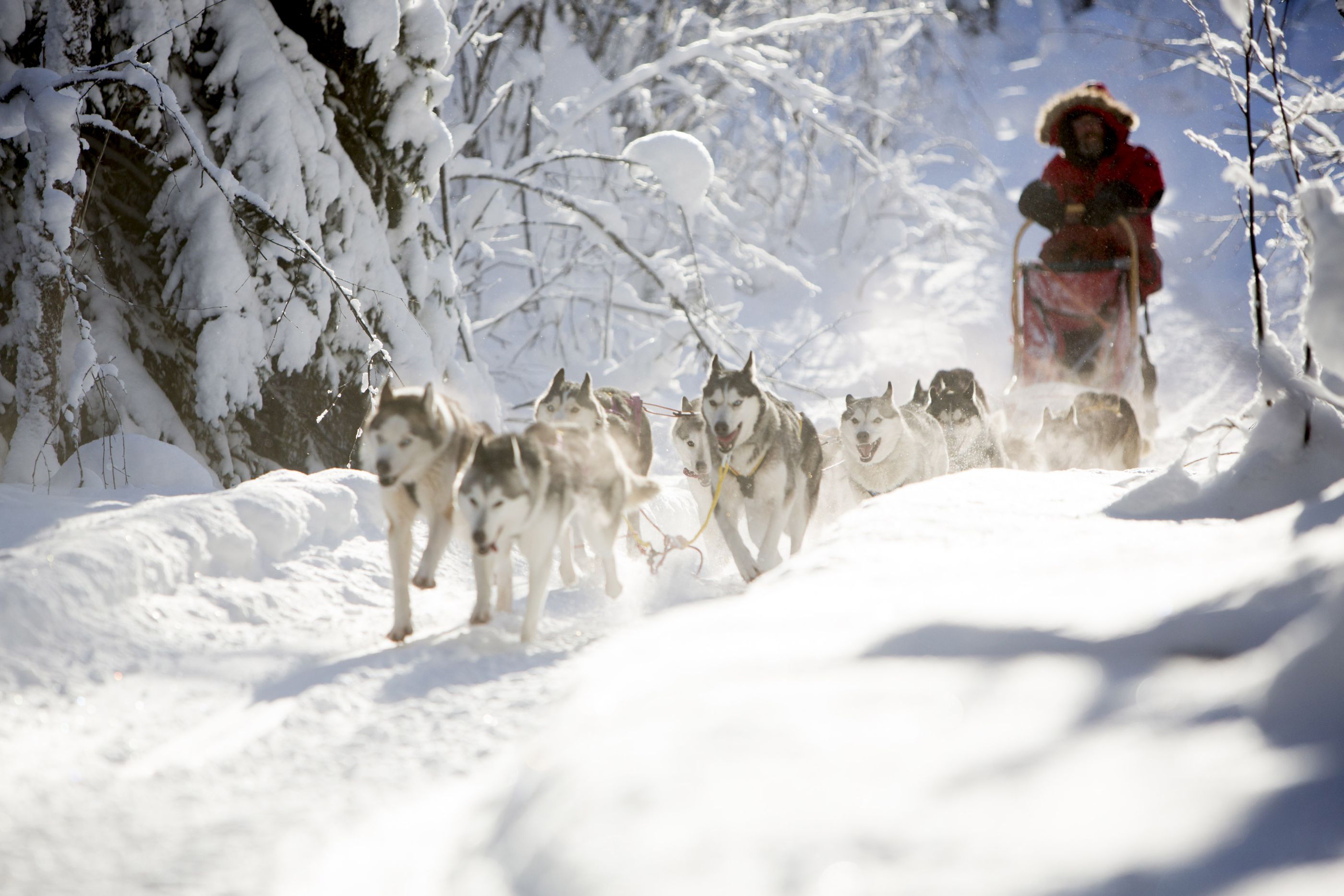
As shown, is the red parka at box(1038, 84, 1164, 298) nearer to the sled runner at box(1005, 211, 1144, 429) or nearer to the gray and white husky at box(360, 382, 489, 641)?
the sled runner at box(1005, 211, 1144, 429)

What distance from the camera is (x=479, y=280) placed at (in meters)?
11.4

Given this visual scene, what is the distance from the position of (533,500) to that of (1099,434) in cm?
446

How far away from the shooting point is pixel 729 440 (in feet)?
14.0

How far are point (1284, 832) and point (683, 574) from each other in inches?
146

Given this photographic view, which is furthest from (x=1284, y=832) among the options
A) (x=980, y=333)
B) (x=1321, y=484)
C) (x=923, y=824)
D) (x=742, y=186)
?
(x=742, y=186)

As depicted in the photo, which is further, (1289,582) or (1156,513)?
(1156,513)

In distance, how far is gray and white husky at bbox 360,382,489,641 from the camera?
2.82 meters

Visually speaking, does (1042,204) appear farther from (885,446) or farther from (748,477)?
(748,477)

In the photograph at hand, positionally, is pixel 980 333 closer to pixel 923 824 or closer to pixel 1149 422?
pixel 1149 422

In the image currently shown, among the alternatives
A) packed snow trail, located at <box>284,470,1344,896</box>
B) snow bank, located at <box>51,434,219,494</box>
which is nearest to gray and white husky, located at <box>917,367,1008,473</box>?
packed snow trail, located at <box>284,470,1344,896</box>

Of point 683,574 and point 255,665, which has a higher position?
point 255,665

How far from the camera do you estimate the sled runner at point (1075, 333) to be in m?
6.28

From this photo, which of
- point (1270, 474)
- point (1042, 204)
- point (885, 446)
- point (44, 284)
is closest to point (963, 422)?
point (885, 446)

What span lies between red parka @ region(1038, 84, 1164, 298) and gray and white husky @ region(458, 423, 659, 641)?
460cm
